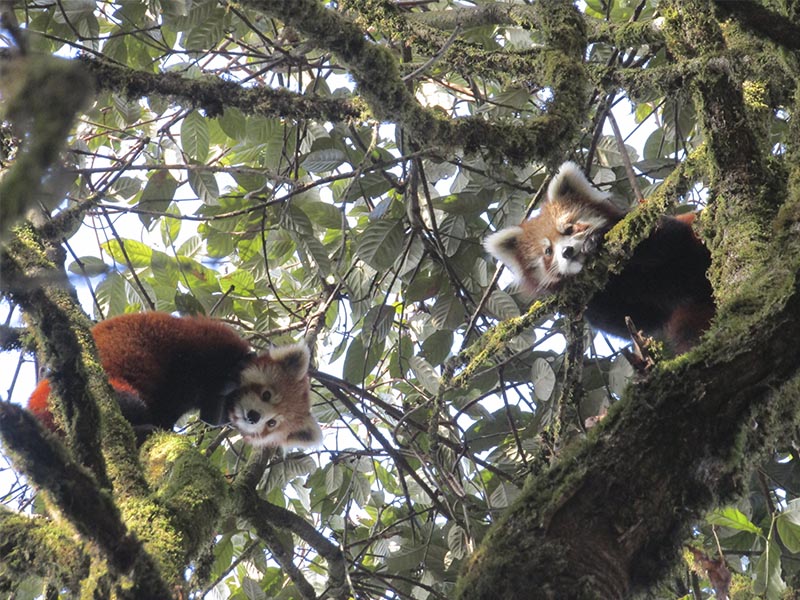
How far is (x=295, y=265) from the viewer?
5191 millimetres

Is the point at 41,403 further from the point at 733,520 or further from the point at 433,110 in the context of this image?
the point at 733,520

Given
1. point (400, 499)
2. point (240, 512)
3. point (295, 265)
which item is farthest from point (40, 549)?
point (295, 265)

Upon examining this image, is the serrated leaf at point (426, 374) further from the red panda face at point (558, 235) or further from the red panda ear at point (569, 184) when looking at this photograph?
the red panda ear at point (569, 184)

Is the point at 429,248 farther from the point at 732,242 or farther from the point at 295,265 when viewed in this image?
the point at 732,242

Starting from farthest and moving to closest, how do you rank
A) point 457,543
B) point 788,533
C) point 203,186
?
point 203,186 < point 457,543 < point 788,533

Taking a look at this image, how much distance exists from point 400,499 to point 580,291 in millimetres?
2325

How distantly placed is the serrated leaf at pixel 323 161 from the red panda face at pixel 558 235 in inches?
37.5

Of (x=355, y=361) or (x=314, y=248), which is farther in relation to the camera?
(x=355, y=361)

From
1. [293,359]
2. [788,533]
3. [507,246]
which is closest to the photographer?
[788,533]

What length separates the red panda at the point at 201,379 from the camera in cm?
372

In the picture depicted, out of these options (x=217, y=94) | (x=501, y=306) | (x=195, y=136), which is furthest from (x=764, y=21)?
(x=195, y=136)

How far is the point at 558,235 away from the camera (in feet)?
15.1

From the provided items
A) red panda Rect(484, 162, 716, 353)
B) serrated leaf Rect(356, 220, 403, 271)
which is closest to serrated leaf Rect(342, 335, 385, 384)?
serrated leaf Rect(356, 220, 403, 271)

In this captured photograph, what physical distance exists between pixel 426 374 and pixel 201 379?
130 centimetres
